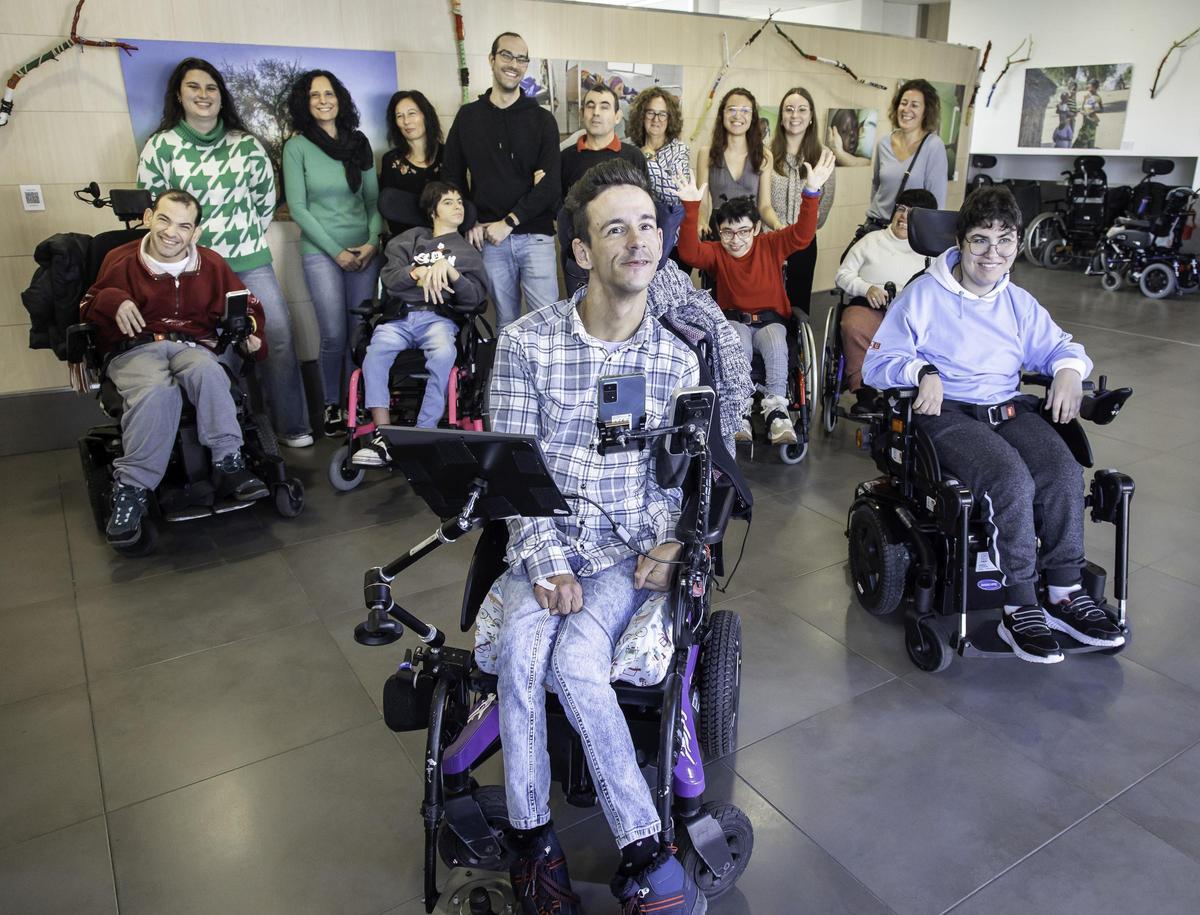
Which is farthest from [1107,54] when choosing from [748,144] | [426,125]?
[426,125]

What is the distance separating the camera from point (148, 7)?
3.97m

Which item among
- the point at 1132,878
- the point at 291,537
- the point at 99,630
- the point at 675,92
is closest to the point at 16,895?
the point at 99,630

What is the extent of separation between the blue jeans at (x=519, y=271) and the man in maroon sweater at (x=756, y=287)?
816mm

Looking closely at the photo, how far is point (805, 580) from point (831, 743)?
87 centimetres

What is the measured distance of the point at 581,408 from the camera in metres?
1.88

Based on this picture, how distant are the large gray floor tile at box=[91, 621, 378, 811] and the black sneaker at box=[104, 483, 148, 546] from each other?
2.46 feet

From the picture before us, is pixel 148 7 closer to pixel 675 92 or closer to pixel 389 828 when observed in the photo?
pixel 675 92

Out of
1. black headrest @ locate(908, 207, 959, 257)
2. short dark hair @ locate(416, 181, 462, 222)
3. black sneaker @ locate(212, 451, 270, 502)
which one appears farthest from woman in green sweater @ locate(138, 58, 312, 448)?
black headrest @ locate(908, 207, 959, 257)

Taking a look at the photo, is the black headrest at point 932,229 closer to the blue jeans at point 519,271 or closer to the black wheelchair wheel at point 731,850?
the black wheelchair wheel at point 731,850

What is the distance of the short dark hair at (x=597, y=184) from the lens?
1.82 meters

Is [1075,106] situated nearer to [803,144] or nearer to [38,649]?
[803,144]

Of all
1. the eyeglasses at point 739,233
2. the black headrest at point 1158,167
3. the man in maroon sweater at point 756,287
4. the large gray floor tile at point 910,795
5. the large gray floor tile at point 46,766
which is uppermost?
the black headrest at point 1158,167

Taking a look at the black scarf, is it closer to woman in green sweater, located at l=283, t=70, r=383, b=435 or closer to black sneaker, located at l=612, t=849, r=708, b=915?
woman in green sweater, located at l=283, t=70, r=383, b=435

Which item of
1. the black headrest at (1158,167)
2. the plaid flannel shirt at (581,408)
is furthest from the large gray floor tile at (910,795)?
the black headrest at (1158,167)
